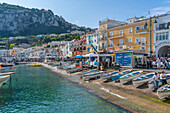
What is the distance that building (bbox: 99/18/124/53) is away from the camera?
48.9 metres

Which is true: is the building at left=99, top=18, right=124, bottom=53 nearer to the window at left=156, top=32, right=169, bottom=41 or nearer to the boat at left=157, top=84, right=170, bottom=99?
the window at left=156, top=32, right=169, bottom=41

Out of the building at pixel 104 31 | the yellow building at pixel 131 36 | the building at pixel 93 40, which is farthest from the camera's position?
the building at pixel 93 40

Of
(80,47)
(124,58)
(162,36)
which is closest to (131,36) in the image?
(162,36)

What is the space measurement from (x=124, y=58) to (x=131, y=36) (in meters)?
16.1

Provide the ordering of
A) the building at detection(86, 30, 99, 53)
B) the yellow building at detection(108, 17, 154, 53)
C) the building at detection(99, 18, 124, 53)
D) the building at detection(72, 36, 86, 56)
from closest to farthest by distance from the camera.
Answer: the yellow building at detection(108, 17, 154, 53)
the building at detection(99, 18, 124, 53)
the building at detection(86, 30, 99, 53)
the building at detection(72, 36, 86, 56)

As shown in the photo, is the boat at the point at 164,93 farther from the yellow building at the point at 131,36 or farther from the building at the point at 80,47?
the building at the point at 80,47

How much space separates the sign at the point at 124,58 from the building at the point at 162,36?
12718 mm

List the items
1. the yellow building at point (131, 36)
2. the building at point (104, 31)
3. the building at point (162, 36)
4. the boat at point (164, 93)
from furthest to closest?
1. the building at point (104, 31)
2. the yellow building at point (131, 36)
3. the building at point (162, 36)
4. the boat at point (164, 93)

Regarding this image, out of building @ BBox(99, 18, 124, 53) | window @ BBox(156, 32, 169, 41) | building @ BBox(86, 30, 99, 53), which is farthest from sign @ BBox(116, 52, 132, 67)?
building @ BBox(86, 30, 99, 53)

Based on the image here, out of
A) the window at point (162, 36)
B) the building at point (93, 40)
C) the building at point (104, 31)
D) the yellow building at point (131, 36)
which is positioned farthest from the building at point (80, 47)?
the window at point (162, 36)

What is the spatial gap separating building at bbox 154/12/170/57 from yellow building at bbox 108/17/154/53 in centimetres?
187

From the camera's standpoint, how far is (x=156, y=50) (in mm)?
34531

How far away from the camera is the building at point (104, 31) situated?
4891 centimetres

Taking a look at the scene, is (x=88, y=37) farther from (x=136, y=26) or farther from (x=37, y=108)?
(x=37, y=108)
